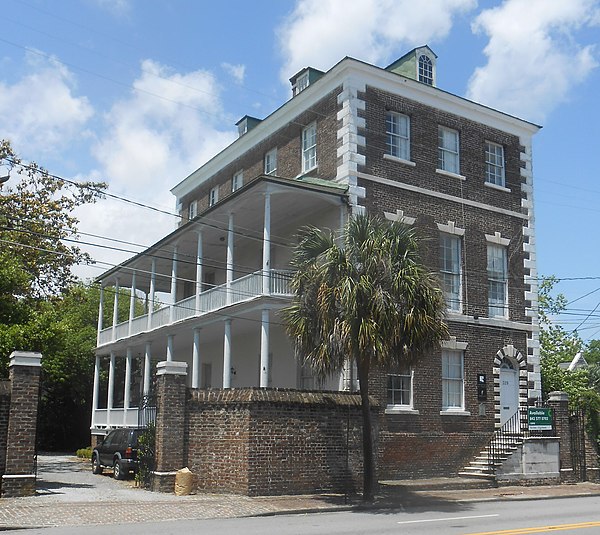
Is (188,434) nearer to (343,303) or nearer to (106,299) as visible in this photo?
(343,303)

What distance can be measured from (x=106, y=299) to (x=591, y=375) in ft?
86.5

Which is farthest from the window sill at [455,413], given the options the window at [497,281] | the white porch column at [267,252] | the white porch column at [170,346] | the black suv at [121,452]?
the white porch column at [170,346]

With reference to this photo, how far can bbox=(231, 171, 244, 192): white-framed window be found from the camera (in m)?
30.1

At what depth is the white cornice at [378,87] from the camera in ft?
78.4

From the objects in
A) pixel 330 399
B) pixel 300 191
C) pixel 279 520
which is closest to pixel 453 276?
pixel 300 191

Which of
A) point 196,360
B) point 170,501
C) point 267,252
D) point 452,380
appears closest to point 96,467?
point 196,360

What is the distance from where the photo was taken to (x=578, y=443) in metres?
24.6

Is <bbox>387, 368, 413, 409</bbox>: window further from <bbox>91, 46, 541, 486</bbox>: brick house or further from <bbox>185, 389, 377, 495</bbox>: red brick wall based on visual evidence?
<bbox>185, 389, 377, 495</bbox>: red brick wall

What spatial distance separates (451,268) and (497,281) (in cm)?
196

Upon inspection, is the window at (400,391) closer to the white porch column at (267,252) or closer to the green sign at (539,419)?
the green sign at (539,419)

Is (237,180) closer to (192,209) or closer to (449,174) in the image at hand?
(192,209)

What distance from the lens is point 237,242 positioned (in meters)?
28.2

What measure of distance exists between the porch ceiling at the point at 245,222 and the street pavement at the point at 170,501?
8.00 meters

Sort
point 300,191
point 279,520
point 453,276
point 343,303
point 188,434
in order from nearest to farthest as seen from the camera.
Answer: point 279,520, point 343,303, point 188,434, point 300,191, point 453,276
